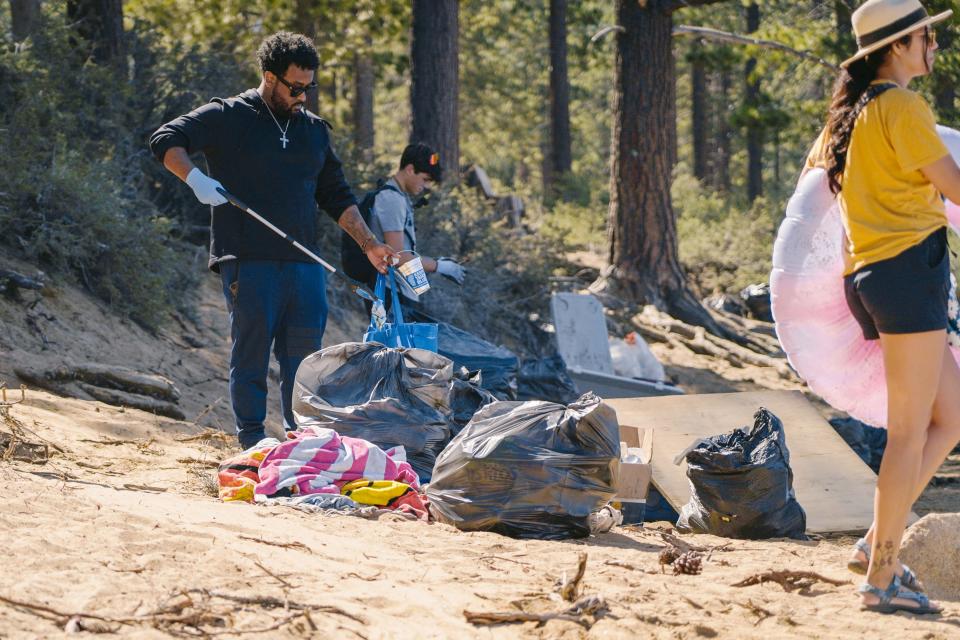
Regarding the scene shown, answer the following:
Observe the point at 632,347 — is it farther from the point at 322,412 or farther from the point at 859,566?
the point at 859,566

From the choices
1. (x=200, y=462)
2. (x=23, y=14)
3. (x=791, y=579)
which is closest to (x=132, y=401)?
(x=200, y=462)

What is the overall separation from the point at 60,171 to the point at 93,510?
182 inches

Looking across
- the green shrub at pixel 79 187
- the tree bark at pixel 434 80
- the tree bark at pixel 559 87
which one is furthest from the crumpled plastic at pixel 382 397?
the tree bark at pixel 559 87

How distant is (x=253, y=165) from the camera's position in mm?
5523

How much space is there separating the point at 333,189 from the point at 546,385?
2344mm

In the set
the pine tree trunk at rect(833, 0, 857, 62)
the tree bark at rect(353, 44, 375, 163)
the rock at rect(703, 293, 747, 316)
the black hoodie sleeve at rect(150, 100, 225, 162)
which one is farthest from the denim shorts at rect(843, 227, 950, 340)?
the tree bark at rect(353, 44, 375, 163)

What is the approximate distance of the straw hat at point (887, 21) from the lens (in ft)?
11.6

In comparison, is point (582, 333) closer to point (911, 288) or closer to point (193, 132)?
point (193, 132)

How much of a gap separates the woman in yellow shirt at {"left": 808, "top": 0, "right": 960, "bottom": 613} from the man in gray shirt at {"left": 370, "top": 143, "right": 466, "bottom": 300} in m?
3.02

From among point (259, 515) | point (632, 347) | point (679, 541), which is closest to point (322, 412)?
point (259, 515)

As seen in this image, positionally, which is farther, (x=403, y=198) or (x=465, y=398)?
(x=403, y=198)

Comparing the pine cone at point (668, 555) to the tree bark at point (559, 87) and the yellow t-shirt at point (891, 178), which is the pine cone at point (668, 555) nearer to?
the yellow t-shirt at point (891, 178)

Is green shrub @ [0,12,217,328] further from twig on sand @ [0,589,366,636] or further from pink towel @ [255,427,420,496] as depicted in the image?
twig on sand @ [0,589,366,636]

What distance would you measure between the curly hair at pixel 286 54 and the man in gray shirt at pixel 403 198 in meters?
0.94
